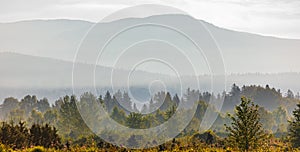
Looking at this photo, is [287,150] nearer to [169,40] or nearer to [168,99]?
[169,40]

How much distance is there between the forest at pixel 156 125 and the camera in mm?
29312

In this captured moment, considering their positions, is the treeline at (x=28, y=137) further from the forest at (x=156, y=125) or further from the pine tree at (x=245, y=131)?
the pine tree at (x=245, y=131)

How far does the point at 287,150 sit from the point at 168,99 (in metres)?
58.4

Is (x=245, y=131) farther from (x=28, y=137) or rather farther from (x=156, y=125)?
(x=156, y=125)

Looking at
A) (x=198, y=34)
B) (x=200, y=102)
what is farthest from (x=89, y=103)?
(x=198, y=34)

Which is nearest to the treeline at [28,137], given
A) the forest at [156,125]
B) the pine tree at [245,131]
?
the forest at [156,125]

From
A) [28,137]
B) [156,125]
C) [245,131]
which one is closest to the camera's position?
[245,131]

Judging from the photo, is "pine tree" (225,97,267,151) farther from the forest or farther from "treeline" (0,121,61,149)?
"treeline" (0,121,61,149)

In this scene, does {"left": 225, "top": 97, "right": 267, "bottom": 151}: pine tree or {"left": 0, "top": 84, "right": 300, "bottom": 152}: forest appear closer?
{"left": 225, "top": 97, "right": 267, "bottom": 151}: pine tree

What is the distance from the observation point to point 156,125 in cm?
6844

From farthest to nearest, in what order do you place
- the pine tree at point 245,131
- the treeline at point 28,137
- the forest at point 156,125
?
the treeline at point 28,137, the forest at point 156,125, the pine tree at point 245,131

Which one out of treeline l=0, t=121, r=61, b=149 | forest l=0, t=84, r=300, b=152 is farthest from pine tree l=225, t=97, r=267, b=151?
treeline l=0, t=121, r=61, b=149

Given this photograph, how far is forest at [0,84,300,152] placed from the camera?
29.3 metres

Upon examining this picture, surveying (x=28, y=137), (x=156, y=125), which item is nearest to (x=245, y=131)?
(x=28, y=137)
